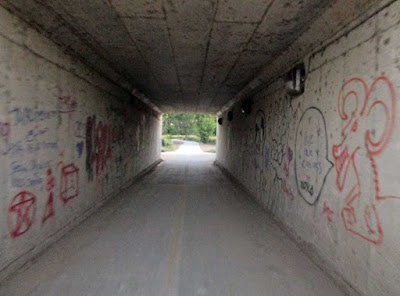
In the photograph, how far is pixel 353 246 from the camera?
321 cm

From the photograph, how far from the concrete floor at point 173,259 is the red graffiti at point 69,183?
64cm

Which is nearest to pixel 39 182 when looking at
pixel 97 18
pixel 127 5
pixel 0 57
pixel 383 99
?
pixel 0 57

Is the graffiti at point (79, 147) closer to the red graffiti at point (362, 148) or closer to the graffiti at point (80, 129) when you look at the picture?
the graffiti at point (80, 129)

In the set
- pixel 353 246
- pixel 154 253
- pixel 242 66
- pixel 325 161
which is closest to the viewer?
pixel 353 246

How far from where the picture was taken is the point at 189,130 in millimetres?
71312

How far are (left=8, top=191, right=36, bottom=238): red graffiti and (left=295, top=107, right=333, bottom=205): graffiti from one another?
4.00m

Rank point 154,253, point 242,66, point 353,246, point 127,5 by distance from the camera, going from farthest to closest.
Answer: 1. point 242,66
2. point 154,253
3. point 127,5
4. point 353,246

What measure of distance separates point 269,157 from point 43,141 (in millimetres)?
4730

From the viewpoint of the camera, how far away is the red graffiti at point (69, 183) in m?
5.00

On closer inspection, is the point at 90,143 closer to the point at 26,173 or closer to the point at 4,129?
the point at 26,173

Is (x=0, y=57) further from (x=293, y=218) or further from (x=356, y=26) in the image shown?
(x=293, y=218)

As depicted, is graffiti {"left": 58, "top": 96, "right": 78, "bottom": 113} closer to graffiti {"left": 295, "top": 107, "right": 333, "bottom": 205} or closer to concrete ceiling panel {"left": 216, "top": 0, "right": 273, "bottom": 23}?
concrete ceiling panel {"left": 216, "top": 0, "right": 273, "bottom": 23}

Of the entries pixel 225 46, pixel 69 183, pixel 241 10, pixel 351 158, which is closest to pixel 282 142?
pixel 225 46

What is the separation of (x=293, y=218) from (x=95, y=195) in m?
4.36
